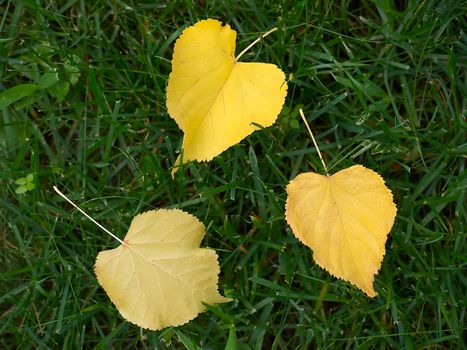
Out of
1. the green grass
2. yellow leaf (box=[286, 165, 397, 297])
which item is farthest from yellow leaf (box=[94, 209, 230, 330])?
yellow leaf (box=[286, 165, 397, 297])

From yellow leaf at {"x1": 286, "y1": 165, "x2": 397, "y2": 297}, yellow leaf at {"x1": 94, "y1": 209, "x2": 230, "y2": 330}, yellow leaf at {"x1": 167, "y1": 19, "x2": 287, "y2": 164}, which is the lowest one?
yellow leaf at {"x1": 94, "y1": 209, "x2": 230, "y2": 330}

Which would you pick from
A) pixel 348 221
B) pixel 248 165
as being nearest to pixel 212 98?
pixel 248 165

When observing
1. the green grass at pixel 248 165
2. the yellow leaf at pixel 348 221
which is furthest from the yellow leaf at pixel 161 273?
the yellow leaf at pixel 348 221

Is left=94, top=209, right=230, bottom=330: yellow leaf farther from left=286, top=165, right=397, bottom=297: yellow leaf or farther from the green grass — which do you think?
left=286, top=165, right=397, bottom=297: yellow leaf

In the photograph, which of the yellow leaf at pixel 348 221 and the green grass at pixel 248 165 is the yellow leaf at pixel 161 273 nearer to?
the green grass at pixel 248 165

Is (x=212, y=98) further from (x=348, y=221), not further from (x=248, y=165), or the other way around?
(x=348, y=221)

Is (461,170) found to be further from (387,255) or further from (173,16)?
(173,16)
